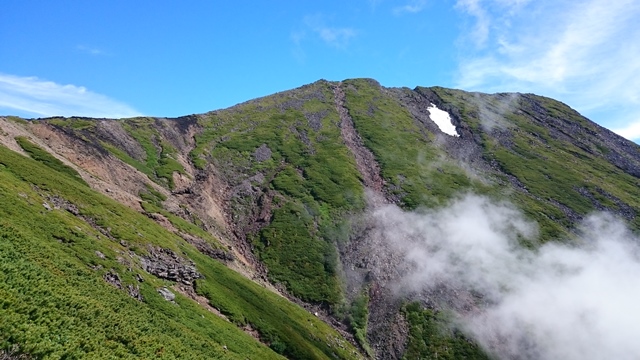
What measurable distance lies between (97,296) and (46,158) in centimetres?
4077

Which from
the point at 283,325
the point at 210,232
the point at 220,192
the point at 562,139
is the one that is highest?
the point at 562,139

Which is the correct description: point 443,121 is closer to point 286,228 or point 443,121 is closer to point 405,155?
point 405,155

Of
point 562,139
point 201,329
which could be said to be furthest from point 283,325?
point 562,139

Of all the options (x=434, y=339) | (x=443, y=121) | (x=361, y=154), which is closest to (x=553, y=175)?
(x=443, y=121)

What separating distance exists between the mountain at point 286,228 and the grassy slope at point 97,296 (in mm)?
206

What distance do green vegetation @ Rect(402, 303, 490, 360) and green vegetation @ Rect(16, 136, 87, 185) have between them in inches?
2362

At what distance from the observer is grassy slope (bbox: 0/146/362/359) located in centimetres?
2298

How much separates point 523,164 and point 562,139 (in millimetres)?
49227

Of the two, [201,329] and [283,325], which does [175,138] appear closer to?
[283,325]

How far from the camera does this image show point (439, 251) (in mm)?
93375

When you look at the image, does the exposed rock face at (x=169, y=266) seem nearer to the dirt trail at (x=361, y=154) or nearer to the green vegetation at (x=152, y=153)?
the green vegetation at (x=152, y=153)

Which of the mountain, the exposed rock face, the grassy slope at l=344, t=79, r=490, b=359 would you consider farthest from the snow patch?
the exposed rock face

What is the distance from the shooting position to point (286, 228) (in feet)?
307

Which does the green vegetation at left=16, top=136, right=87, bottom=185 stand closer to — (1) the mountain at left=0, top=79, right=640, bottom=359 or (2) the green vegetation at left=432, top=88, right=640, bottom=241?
(1) the mountain at left=0, top=79, right=640, bottom=359
